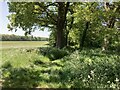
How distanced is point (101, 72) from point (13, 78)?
2210 mm

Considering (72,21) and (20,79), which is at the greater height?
(20,79)

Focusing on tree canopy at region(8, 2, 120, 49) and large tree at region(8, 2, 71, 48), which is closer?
tree canopy at region(8, 2, 120, 49)

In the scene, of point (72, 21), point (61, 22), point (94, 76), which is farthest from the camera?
point (72, 21)

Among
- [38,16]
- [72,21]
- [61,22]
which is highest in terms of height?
[38,16]

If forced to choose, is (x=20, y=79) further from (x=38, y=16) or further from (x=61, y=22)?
(x=38, y=16)

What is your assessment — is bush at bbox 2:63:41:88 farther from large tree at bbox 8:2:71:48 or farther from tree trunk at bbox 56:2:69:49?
tree trunk at bbox 56:2:69:49

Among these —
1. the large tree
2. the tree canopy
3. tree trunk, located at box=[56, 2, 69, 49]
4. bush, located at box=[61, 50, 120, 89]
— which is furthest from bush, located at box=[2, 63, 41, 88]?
tree trunk, located at box=[56, 2, 69, 49]

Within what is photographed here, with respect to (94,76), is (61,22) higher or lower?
lower

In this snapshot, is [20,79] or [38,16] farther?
[38,16]

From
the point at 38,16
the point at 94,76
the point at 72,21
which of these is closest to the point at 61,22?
the point at 38,16

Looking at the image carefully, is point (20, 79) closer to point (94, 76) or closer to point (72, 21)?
point (94, 76)

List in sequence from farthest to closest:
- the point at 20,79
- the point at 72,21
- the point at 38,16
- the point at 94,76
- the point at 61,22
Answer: the point at 72,21 → the point at 38,16 → the point at 61,22 → the point at 20,79 → the point at 94,76

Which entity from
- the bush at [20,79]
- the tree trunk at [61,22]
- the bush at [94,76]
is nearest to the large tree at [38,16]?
the tree trunk at [61,22]

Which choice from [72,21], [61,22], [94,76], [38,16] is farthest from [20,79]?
[72,21]
